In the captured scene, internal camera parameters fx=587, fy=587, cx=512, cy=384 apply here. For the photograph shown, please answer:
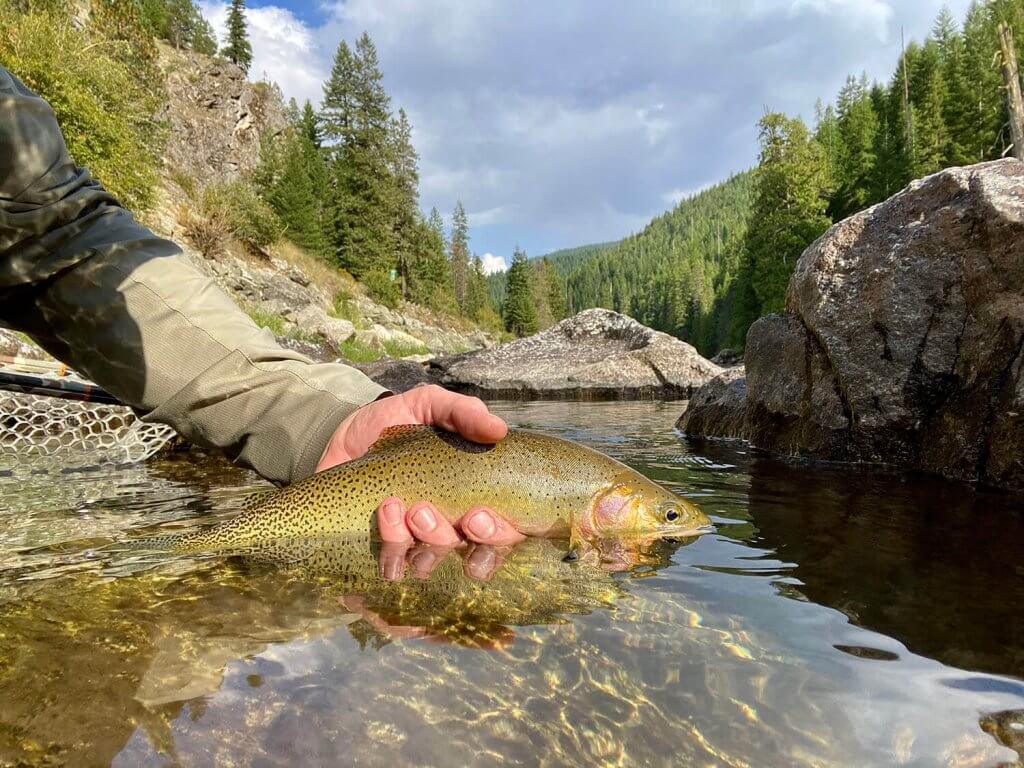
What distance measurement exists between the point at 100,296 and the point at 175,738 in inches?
89.6

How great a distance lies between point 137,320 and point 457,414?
163 centimetres

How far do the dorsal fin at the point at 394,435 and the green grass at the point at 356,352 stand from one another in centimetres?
2437

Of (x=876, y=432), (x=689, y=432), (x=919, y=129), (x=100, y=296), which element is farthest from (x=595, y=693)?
(x=919, y=129)

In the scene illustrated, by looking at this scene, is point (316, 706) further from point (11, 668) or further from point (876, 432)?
point (876, 432)

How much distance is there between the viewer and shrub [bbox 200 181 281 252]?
108ft

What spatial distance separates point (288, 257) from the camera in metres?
40.1

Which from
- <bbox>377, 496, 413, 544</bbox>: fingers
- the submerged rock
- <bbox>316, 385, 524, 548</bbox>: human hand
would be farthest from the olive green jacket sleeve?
the submerged rock

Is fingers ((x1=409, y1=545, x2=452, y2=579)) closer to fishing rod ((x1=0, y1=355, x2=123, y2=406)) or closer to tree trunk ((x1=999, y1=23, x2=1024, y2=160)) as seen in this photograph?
fishing rod ((x1=0, y1=355, x2=123, y2=406))

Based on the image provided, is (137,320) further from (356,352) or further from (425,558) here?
(356,352)

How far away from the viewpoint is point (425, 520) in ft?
9.63

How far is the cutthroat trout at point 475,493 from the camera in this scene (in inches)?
116

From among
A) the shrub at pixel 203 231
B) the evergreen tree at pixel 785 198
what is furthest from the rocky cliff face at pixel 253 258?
the evergreen tree at pixel 785 198

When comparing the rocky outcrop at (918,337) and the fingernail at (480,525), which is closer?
the fingernail at (480,525)

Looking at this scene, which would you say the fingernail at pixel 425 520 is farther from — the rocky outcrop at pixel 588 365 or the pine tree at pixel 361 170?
the pine tree at pixel 361 170
